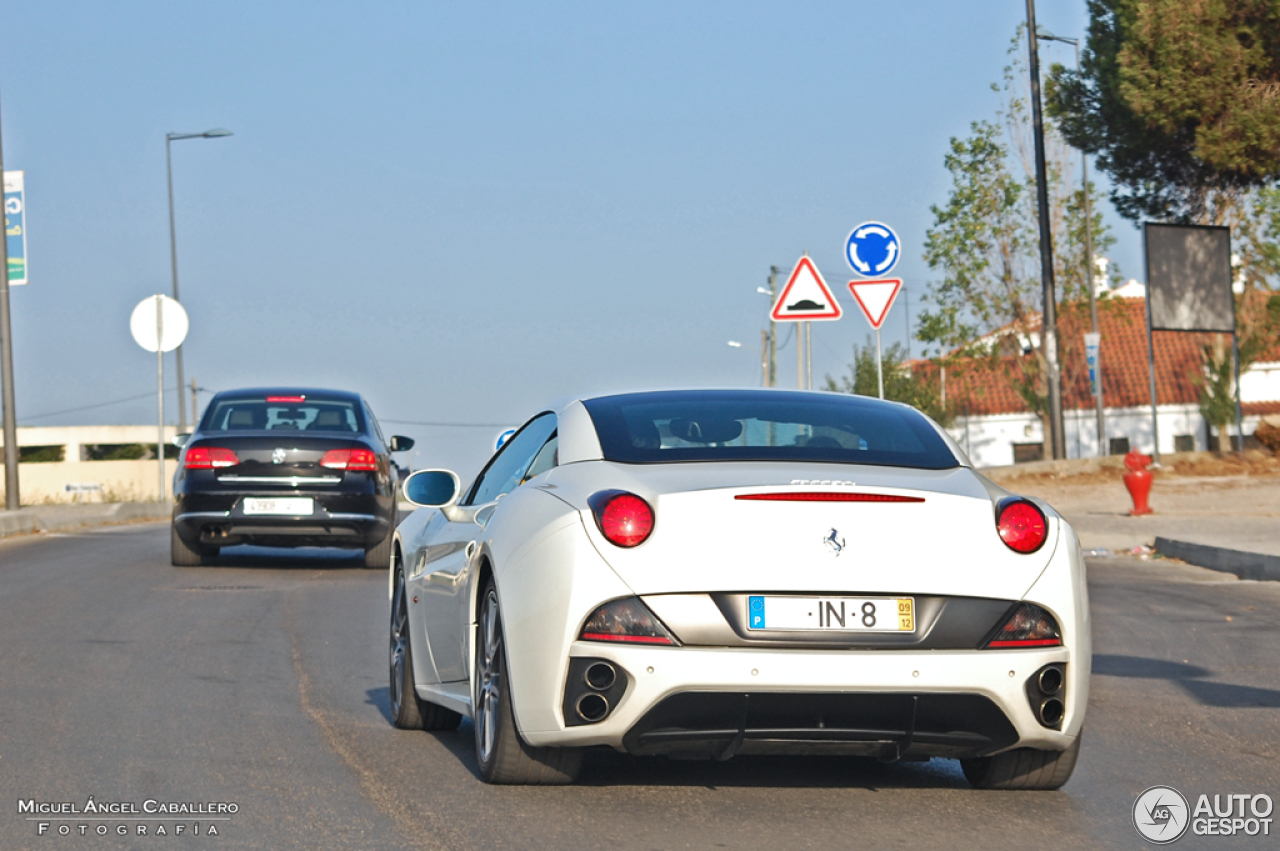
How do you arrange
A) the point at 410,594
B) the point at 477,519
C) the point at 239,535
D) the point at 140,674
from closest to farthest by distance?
the point at 477,519 < the point at 410,594 < the point at 140,674 < the point at 239,535

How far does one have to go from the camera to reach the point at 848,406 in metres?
6.22

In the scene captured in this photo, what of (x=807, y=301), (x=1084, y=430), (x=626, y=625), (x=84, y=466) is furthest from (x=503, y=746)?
(x=84, y=466)

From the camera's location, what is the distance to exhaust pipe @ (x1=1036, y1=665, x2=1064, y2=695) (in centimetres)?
517

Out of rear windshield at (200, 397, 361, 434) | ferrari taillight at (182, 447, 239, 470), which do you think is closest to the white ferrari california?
ferrari taillight at (182, 447, 239, 470)

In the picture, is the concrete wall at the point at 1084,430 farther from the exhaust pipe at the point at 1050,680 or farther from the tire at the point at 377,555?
the exhaust pipe at the point at 1050,680

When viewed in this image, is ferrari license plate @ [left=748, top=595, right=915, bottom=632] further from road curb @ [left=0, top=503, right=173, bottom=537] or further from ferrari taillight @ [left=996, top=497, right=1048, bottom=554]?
road curb @ [left=0, top=503, right=173, bottom=537]

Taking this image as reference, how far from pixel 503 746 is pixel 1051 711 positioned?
170cm

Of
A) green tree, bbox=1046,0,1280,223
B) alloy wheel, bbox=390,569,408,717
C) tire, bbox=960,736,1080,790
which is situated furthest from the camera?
green tree, bbox=1046,0,1280,223

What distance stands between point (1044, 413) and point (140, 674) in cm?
4191

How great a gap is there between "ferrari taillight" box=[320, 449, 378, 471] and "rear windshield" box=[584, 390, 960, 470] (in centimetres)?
965

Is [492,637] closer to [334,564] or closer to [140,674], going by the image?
[140,674]

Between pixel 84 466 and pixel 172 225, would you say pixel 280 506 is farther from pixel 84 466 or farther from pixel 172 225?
pixel 84 466

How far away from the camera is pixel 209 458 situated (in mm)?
15492

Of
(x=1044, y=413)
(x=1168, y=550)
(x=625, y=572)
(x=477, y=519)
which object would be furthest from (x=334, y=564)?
(x=1044, y=413)
